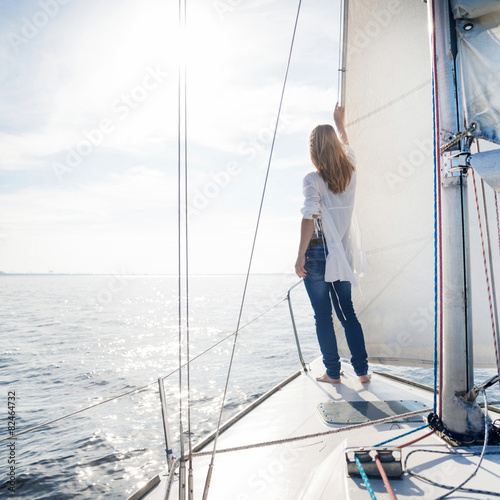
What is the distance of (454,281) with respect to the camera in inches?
53.7

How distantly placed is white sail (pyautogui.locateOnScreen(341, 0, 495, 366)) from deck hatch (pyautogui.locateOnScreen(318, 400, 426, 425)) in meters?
0.61

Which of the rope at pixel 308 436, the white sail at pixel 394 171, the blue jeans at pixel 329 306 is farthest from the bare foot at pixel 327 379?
the rope at pixel 308 436

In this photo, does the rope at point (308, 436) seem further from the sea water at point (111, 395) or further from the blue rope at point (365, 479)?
the blue rope at point (365, 479)

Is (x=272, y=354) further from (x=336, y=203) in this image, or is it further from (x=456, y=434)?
(x=456, y=434)

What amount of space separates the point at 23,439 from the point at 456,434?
451 centimetres

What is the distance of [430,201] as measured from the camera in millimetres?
2482

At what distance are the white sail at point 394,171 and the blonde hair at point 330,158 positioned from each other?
21.8 inches

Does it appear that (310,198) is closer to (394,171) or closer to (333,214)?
(333,214)

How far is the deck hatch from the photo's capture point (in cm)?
186

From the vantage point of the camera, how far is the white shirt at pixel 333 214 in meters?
2.30

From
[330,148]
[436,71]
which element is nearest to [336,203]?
[330,148]

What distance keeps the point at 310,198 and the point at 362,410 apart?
1227 mm

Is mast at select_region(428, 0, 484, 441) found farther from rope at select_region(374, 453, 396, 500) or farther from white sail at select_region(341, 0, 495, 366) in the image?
white sail at select_region(341, 0, 495, 366)

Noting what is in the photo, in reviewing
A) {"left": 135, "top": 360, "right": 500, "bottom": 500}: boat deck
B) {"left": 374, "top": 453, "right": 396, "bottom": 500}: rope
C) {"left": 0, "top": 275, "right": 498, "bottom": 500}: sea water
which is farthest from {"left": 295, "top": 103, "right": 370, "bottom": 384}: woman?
{"left": 374, "top": 453, "right": 396, "bottom": 500}: rope
